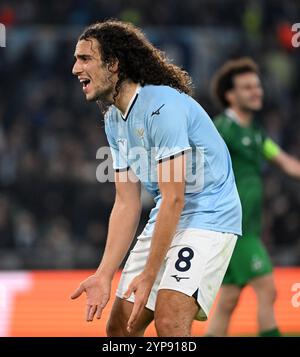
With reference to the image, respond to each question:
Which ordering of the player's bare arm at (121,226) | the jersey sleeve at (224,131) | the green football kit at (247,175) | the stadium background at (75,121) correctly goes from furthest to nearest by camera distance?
the stadium background at (75,121) → the jersey sleeve at (224,131) → the green football kit at (247,175) → the player's bare arm at (121,226)

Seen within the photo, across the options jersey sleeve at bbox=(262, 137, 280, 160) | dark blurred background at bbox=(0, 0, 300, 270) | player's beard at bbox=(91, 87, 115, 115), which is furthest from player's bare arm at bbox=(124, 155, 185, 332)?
dark blurred background at bbox=(0, 0, 300, 270)

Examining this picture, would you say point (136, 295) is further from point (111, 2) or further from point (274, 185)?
point (111, 2)

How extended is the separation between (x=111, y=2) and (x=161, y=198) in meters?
12.3

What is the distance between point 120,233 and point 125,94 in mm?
742

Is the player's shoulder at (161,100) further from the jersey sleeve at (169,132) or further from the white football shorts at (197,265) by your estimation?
the white football shorts at (197,265)

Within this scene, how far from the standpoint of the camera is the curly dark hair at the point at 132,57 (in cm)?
496

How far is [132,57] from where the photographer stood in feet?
16.4

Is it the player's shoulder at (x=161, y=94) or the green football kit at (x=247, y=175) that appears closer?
the player's shoulder at (x=161, y=94)

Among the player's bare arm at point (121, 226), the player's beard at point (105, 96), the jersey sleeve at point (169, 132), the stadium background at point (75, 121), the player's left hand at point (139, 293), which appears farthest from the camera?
the stadium background at point (75, 121)

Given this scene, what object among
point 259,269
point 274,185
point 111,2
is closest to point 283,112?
point 274,185

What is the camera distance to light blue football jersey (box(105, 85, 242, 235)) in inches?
186

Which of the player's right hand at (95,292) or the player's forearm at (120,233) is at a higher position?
the player's forearm at (120,233)

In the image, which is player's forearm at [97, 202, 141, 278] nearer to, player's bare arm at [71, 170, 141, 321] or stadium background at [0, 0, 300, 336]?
player's bare arm at [71, 170, 141, 321]

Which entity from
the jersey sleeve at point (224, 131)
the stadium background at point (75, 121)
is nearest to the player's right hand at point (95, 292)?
the jersey sleeve at point (224, 131)
